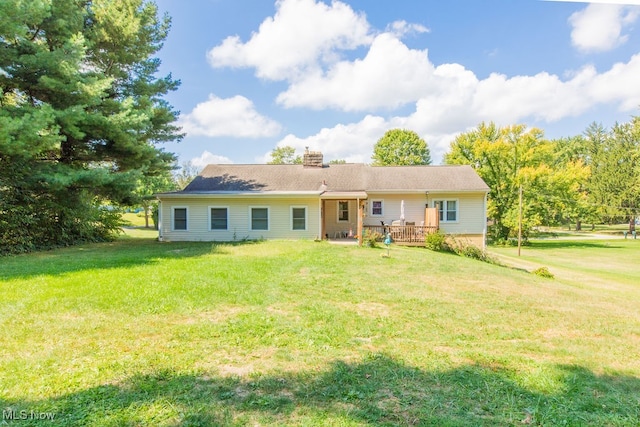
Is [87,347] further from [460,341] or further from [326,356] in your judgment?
[460,341]

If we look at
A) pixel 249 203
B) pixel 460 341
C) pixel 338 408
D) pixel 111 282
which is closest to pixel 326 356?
pixel 338 408

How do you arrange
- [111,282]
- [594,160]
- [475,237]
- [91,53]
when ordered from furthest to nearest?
[594,160], [475,237], [91,53], [111,282]

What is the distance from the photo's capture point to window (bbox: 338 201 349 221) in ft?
59.3

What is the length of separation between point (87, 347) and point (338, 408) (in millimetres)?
3011

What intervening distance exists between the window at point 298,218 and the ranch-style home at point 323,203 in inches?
1.9

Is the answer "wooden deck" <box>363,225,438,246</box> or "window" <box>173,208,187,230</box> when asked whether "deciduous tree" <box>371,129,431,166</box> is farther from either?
"window" <box>173,208,187,230</box>

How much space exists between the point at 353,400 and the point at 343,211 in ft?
50.5

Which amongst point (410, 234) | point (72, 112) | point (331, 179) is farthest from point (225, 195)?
point (410, 234)

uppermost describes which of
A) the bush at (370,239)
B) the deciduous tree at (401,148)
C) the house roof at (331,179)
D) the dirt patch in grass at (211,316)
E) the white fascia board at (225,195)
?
the deciduous tree at (401,148)

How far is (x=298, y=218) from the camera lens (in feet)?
52.7

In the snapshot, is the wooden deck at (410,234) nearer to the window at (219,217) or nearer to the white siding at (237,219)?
the white siding at (237,219)

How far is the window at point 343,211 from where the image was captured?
18.1m

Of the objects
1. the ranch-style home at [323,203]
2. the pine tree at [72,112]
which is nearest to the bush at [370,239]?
the ranch-style home at [323,203]

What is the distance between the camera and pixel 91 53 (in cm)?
1472
